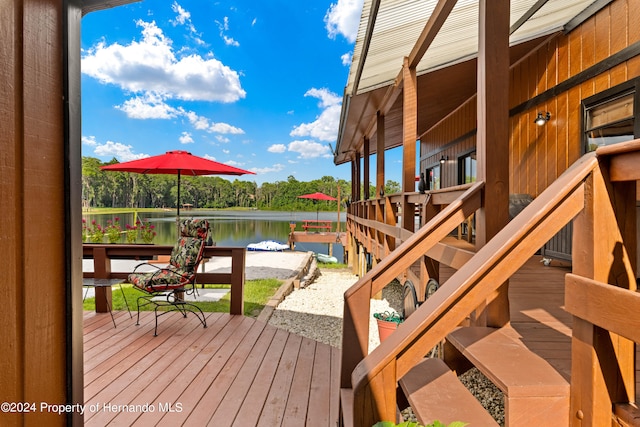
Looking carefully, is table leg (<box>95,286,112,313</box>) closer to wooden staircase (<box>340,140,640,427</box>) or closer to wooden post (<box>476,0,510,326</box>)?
wooden staircase (<box>340,140,640,427</box>)

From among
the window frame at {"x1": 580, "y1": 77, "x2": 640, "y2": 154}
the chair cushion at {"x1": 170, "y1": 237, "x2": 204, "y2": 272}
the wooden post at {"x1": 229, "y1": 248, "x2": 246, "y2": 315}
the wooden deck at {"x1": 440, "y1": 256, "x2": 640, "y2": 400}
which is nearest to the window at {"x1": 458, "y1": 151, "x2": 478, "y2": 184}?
the window frame at {"x1": 580, "y1": 77, "x2": 640, "y2": 154}

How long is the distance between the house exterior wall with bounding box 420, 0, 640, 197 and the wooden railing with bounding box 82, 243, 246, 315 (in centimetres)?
→ 436

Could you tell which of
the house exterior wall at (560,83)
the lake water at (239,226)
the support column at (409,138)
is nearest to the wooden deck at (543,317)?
the support column at (409,138)

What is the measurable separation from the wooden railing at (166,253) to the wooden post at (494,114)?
3318 mm

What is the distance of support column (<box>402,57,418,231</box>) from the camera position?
4.33 metres

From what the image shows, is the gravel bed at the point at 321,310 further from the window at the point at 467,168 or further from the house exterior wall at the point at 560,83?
the house exterior wall at the point at 560,83

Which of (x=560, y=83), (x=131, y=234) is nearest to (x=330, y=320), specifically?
(x=560, y=83)

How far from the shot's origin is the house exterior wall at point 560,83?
3947 mm

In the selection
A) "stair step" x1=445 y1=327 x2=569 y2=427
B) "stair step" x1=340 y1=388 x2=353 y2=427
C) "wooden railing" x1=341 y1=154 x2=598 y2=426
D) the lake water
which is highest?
"wooden railing" x1=341 y1=154 x2=598 y2=426

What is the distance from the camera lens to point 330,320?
18.9 ft

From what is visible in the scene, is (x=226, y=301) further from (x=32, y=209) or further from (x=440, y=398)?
(x=32, y=209)

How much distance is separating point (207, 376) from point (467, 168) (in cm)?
713

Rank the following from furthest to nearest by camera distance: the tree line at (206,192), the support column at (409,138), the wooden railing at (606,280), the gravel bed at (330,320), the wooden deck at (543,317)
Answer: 1. the tree line at (206,192)
2. the support column at (409,138)
3. the gravel bed at (330,320)
4. the wooden deck at (543,317)
5. the wooden railing at (606,280)

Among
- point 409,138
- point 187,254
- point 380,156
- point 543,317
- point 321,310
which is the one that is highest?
point 380,156
